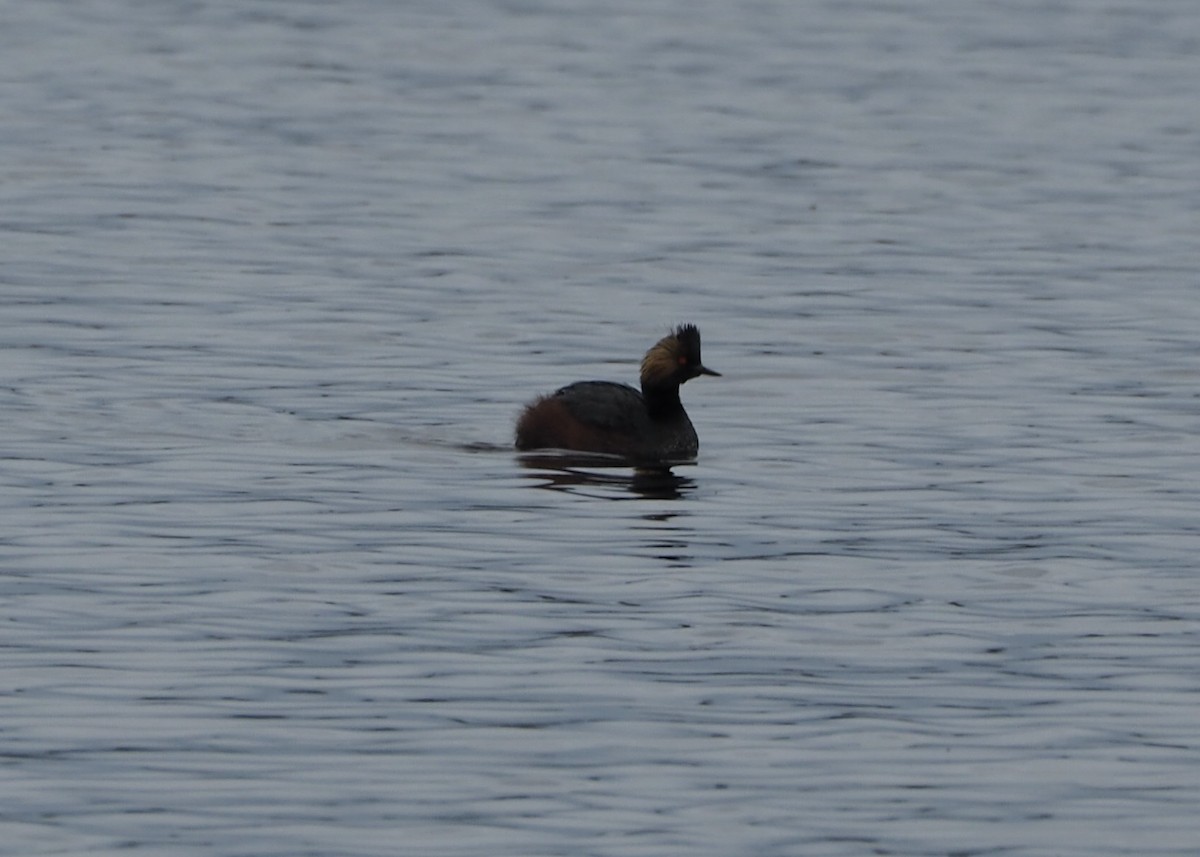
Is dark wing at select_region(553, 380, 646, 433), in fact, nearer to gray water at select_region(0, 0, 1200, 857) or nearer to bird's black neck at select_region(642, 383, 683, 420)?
bird's black neck at select_region(642, 383, 683, 420)

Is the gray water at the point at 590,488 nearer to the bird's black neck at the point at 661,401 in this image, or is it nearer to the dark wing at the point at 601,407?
the dark wing at the point at 601,407

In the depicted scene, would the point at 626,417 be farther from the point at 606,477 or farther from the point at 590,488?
the point at 590,488

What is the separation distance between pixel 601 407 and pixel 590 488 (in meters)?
1.26

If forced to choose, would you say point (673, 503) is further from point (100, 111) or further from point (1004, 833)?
point (100, 111)

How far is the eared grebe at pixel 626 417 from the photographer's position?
18.3 meters

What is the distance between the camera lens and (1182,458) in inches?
715

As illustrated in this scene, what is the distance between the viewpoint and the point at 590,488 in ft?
57.0

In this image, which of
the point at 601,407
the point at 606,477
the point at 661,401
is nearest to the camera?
the point at 606,477

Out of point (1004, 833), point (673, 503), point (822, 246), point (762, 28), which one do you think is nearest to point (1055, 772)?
point (1004, 833)

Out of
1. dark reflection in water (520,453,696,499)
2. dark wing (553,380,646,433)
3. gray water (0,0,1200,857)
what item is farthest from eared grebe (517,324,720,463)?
gray water (0,0,1200,857)

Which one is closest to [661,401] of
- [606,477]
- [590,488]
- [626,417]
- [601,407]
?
[626,417]

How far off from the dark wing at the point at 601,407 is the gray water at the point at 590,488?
52cm

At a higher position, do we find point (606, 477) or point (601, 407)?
point (601, 407)

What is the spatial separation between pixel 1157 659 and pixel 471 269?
47.7ft
